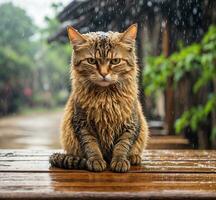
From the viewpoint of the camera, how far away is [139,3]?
505 centimetres

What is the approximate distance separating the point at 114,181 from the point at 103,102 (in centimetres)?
53

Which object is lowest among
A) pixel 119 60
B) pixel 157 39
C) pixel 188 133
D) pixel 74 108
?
pixel 188 133

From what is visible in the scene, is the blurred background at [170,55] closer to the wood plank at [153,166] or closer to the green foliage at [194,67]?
the green foliage at [194,67]

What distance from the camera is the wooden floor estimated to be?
1897mm

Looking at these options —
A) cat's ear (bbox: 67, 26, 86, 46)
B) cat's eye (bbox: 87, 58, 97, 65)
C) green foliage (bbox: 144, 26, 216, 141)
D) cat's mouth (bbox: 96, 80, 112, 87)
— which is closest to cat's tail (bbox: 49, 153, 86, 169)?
cat's mouth (bbox: 96, 80, 112, 87)

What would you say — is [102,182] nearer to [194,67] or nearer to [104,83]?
[104,83]

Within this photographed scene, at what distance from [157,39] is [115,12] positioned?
2.40 meters

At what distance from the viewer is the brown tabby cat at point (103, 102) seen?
2.41 meters

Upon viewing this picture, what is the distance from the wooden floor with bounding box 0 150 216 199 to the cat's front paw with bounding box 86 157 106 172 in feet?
0.11

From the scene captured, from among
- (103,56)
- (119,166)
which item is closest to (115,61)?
(103,56)

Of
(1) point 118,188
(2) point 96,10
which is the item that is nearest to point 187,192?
(1) point 118,188

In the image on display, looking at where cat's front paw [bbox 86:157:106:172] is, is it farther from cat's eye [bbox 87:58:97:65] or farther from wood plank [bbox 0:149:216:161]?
wood plank [bbox 0:149:216:161]

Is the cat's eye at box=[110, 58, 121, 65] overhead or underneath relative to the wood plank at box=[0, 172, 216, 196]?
overhead

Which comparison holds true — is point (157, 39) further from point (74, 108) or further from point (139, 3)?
point (74, 108)
